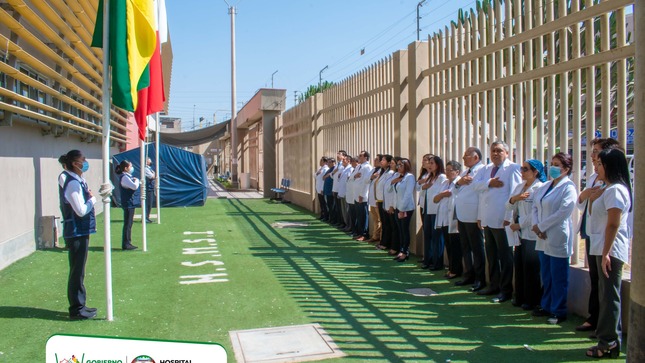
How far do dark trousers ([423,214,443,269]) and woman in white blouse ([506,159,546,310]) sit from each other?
2099 millimetres

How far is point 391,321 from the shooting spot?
5.71 metres

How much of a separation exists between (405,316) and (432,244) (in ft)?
9.11

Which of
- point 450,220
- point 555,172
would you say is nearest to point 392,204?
point 450,220

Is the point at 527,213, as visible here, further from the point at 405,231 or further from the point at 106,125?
the point at 106,125

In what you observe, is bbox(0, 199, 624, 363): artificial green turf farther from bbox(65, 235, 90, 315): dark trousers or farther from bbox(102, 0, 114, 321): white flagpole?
bbox(102, 0, 114, 321): white flagpole

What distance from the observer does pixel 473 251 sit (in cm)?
733

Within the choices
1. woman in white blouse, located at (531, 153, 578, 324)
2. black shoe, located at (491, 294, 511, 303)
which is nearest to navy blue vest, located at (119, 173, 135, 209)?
black shoe, located at (491, 294, 511, 303)

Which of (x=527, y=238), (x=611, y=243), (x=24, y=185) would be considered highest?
(x=24, y=185)

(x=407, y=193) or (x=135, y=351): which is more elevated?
(x=407, y=193)

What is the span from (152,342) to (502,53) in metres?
6.48

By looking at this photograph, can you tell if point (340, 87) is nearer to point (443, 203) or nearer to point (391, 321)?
point (443, 203)

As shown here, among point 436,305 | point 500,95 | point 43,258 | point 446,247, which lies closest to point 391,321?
point 436,305

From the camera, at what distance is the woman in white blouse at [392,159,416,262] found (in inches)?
365

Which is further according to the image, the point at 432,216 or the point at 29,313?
the point at 432,216
